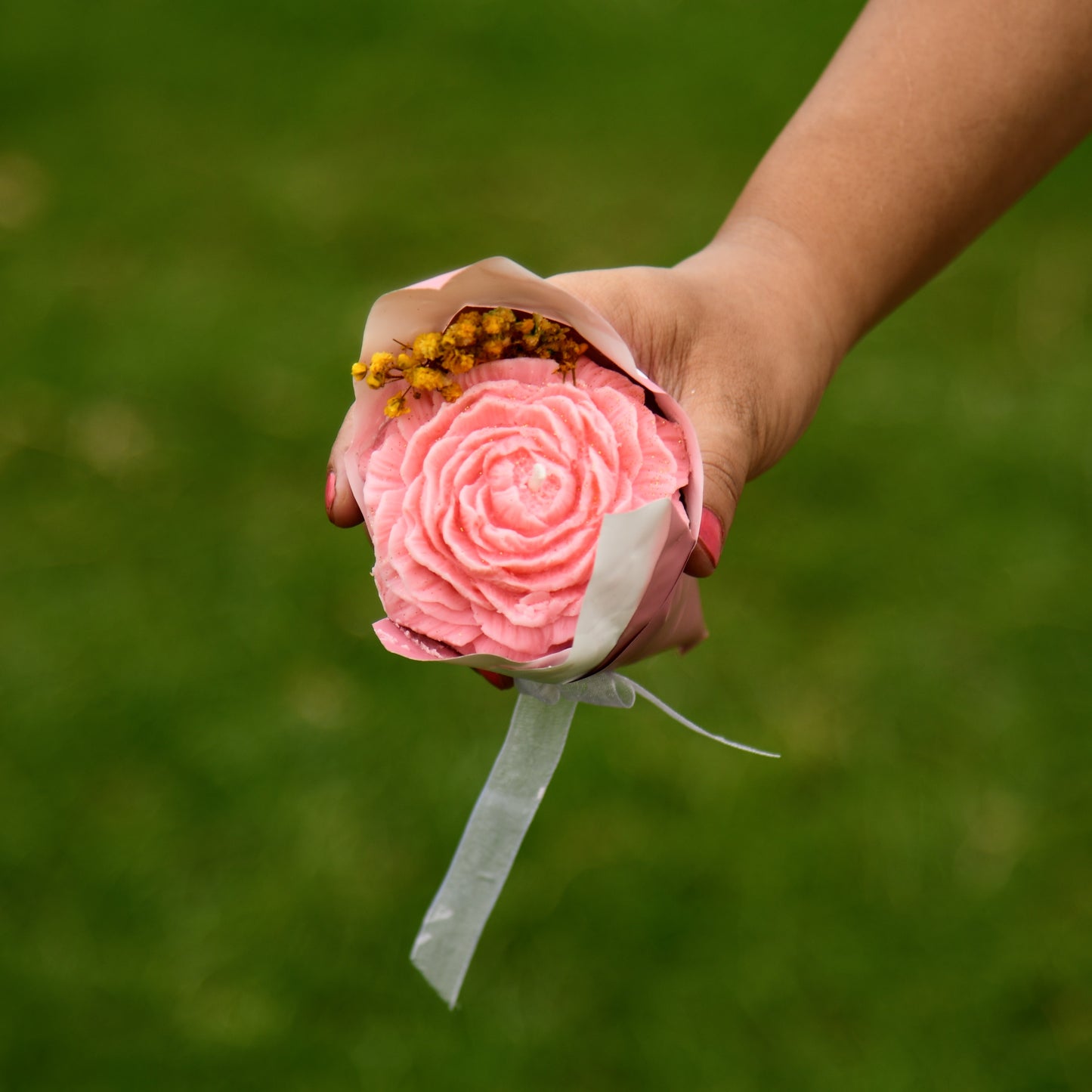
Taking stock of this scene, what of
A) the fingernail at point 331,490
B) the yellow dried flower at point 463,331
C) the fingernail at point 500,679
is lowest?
the fingernail at point 500,679

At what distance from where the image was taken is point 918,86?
→ 2.00 meters

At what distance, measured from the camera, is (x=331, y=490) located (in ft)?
5.38

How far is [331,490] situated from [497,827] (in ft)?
2.13

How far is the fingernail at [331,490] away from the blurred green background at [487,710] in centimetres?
136

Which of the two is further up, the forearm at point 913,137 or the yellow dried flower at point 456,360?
the forearm at point 913,137

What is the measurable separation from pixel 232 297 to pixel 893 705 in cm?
255

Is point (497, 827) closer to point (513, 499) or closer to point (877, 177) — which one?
point (513, 499)

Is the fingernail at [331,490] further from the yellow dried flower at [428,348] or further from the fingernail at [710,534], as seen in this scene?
the fingernail at [710,534]

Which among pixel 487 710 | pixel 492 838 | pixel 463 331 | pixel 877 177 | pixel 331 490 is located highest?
pixel 877 177

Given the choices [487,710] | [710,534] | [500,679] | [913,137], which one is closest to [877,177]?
[913,137]

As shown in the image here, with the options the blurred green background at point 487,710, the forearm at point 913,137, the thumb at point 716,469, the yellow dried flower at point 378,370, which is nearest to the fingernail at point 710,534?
the thumb at point 716,469

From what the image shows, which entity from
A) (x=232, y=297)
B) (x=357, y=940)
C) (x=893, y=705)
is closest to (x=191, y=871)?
(x=357, y=940)

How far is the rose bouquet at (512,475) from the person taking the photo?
1.43 meters

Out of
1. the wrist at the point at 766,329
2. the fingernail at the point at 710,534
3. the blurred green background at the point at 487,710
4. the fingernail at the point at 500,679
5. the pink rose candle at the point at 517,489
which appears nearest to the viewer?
the pink rose candle at the point at 517,489
